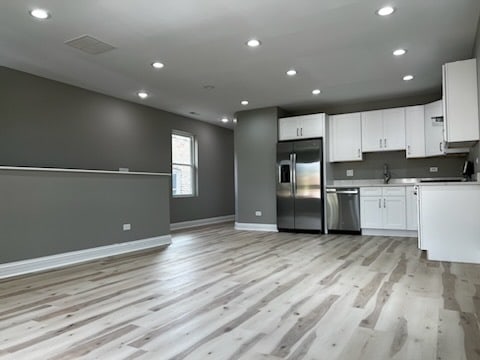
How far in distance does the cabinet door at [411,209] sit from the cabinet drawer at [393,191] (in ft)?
0.34

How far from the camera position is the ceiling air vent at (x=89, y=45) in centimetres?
375

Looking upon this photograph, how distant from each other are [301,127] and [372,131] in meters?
1.33

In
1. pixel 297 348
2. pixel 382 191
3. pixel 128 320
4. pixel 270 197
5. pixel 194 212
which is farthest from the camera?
pixel 194 212

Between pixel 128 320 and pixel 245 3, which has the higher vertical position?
pixel 245 3

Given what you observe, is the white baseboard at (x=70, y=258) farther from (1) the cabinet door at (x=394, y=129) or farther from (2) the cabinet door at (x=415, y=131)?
(2) the cabinet door at (x=415, y=131)

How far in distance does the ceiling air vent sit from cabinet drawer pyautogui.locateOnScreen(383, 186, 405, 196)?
484 centimetres

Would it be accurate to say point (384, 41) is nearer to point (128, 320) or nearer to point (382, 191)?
point (382, 191)

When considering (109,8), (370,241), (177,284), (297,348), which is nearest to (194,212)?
(370,241)

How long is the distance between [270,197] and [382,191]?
2.14 m

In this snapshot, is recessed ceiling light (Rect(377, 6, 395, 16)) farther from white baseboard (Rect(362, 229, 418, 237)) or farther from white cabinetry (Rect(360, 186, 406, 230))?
white baseboard (Rect(362, 229, 418, 237))

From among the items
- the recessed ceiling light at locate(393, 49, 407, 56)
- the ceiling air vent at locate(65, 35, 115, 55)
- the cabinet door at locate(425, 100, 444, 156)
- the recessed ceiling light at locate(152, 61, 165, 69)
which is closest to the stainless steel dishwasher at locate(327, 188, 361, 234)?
the cabinet door at locate(425, 100, 444, 156)

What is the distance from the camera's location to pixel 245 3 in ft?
10.0

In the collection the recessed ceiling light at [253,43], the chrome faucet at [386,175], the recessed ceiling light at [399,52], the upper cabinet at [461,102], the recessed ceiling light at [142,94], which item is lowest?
the chrome faucet at [386,175]

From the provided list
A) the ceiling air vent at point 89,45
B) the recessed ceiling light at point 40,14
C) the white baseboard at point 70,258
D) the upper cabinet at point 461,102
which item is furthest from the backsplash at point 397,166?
the recessed ceiling light at point 40,14
